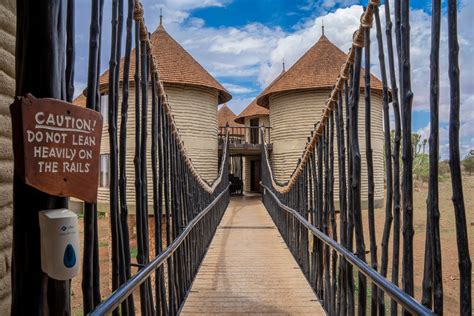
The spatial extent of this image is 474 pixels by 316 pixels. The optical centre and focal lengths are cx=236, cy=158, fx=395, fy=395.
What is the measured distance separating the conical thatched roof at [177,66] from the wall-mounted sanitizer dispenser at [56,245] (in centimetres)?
1395

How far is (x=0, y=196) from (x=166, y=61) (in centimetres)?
1444

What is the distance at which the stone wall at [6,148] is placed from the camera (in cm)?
213

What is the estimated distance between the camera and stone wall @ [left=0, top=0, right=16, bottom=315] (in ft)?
7.00

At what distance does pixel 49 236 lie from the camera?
3.80 feet

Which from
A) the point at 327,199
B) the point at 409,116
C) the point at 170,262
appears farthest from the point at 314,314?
the point at 409,116

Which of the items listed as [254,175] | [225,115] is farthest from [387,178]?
[225,115]

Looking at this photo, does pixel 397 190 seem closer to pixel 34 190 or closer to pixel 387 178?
pixel 387 178

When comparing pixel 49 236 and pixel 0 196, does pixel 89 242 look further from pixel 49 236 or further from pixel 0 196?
pixel 0 196

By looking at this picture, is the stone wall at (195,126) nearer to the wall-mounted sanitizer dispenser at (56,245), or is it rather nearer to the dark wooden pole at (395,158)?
the dark wooden pole at (395,158)

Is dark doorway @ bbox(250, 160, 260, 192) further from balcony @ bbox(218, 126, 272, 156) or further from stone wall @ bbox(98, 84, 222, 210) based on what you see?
stone wall @ bbox(98, 84, 222, 210)

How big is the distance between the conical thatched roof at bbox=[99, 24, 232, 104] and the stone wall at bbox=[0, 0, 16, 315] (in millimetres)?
12543

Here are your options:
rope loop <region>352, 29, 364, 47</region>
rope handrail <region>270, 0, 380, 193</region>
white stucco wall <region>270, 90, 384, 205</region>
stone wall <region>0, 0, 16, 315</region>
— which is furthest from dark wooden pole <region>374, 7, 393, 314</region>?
white stucco wall <region>270, 90, 384, 205</region>

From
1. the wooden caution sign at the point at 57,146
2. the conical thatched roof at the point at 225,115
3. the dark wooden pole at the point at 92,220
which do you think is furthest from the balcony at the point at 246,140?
the wooden caution sign at the point at 57,146

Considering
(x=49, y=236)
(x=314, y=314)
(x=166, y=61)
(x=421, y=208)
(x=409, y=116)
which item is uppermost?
(x=166, y=61)
